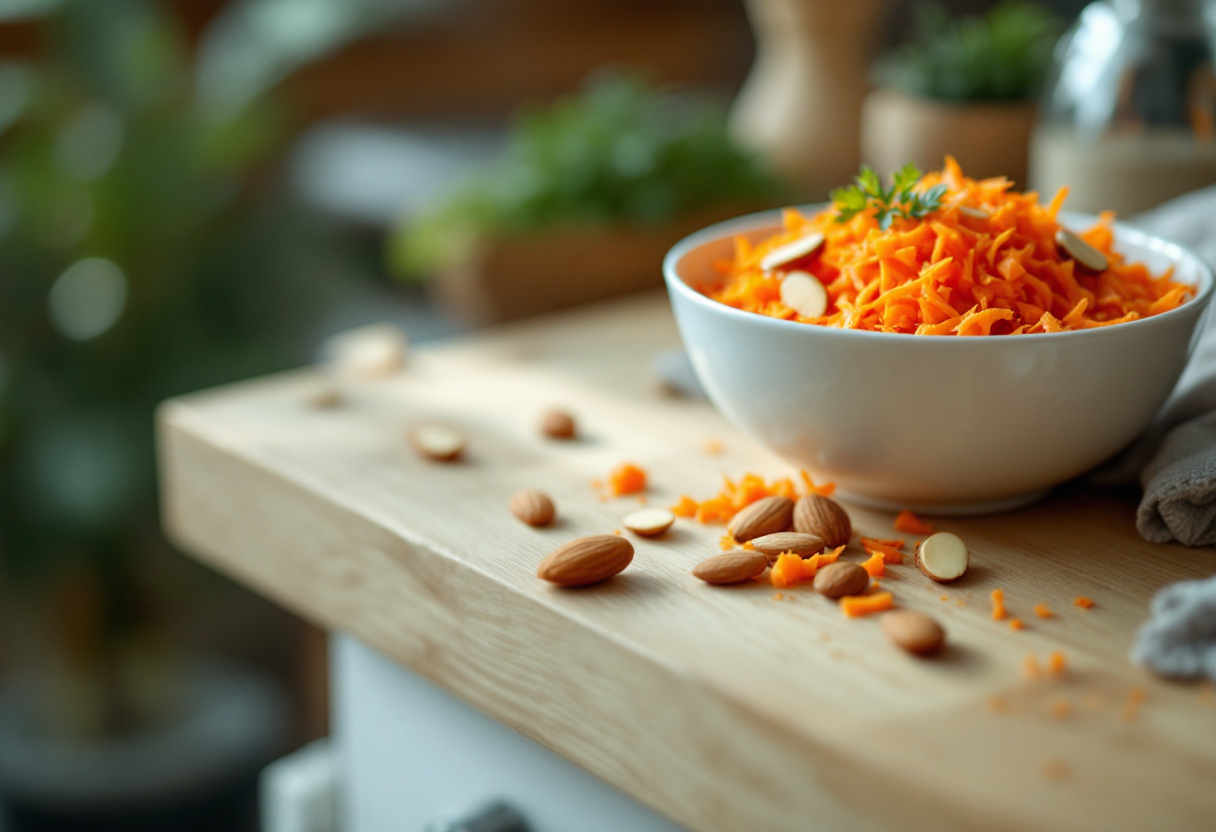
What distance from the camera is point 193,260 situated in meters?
1.93

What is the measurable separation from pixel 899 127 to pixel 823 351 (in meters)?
0.66

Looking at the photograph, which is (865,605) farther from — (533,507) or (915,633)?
(533,507)

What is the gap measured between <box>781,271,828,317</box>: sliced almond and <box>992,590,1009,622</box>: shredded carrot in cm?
17

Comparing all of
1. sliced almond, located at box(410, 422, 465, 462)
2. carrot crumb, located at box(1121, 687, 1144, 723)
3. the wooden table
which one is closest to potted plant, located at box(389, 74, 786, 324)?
the wooden table

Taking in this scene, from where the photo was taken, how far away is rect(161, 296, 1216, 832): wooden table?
0.47 m

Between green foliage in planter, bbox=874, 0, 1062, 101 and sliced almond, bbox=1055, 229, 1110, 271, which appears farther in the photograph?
green foliage in planter, bbox=874, 0, 1062, 101

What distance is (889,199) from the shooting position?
668mm

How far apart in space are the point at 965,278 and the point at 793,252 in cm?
10

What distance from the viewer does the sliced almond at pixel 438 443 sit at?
79 cm

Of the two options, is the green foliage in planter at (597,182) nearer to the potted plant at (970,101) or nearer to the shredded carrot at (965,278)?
the potted plant at (970,101)

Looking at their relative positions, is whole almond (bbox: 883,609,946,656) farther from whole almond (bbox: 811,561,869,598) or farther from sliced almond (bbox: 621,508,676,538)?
sliced almond (bbox: 621,508,676,538)

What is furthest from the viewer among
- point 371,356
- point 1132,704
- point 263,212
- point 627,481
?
point 263,212

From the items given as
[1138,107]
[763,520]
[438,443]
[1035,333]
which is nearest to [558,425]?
[438,443]

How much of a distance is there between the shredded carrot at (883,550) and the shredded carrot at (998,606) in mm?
58
